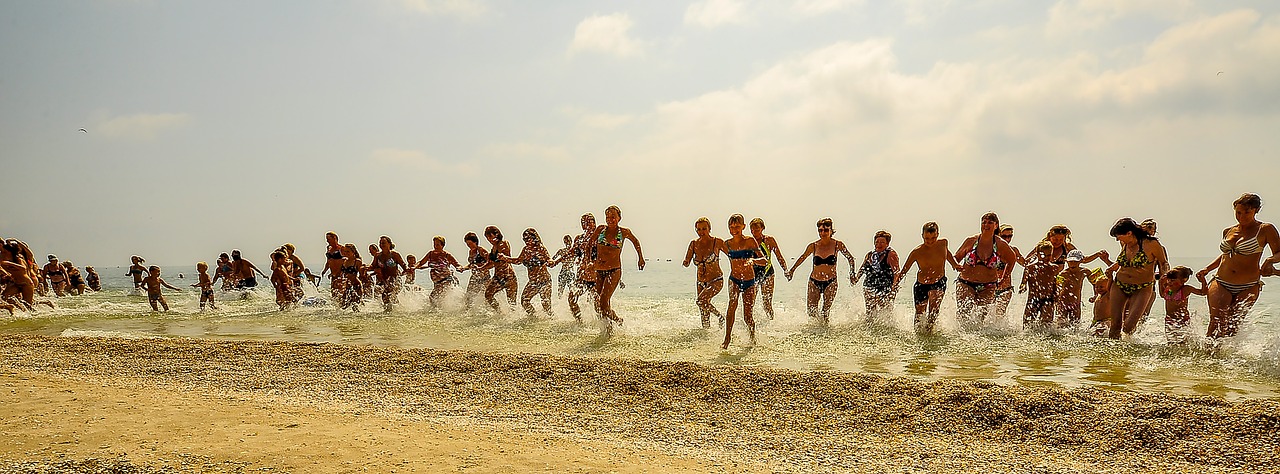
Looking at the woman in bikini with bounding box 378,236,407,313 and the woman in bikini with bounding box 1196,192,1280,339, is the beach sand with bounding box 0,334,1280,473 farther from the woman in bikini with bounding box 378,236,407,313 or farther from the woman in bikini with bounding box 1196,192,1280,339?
the woman in bikini with bounding box 378,236,407,313

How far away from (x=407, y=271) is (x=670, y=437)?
1262cm

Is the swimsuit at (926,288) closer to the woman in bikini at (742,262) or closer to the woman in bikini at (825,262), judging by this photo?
the woman in bikini at (825,262)

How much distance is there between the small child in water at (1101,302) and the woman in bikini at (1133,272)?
0.76m

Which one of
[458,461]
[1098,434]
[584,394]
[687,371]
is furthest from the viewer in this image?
[687,371]

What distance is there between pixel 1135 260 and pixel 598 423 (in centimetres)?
692

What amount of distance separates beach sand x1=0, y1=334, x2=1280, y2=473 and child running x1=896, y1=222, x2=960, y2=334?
4.31 metres

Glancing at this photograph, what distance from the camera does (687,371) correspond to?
639cm

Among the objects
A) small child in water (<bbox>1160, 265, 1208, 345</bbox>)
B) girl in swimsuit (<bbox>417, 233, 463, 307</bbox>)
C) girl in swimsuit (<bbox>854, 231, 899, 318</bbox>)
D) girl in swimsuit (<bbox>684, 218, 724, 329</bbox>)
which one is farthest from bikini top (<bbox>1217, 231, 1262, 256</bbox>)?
girl in swimsuit (<bbox>417, 233, 463, 307</bbox>)

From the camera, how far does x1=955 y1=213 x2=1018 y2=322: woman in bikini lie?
997 cm

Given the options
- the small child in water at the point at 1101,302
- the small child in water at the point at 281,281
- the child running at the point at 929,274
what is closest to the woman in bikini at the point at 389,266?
the small child in water at the point at 281,281

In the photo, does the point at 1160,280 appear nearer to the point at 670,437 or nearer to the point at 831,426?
the point at 831,426

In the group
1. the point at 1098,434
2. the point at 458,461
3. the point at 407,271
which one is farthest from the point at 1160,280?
the point at 407,271

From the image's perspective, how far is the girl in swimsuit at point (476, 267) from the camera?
13.9 metres

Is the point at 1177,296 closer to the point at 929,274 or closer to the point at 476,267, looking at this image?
the point at 929,274
